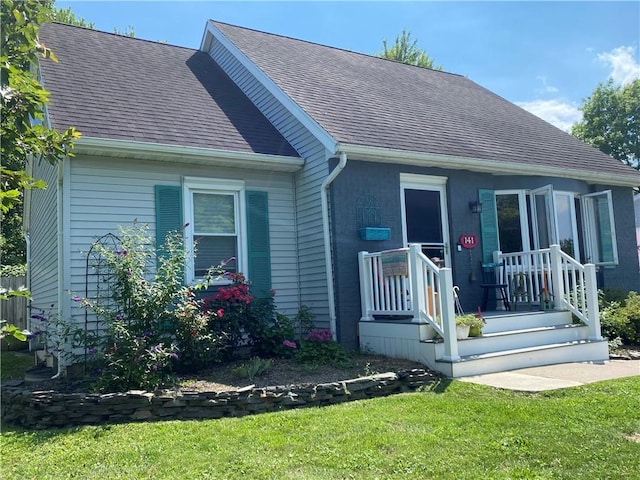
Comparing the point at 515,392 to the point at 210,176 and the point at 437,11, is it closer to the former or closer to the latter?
the point at 210,176

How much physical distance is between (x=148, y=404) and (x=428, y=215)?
569cm

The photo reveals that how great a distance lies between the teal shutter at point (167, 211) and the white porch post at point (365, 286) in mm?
2706

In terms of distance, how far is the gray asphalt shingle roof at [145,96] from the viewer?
25.7 ft

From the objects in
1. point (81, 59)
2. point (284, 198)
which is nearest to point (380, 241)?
point (284, 198)

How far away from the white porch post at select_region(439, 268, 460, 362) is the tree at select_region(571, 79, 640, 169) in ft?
102

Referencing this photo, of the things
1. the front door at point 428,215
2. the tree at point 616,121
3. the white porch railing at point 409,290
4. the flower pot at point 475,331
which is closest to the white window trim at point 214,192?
the white porch railing at point 409,290

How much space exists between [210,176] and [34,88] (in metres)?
4.64

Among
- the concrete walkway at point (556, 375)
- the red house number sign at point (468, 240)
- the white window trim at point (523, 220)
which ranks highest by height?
the white window trim at point (523, 220)

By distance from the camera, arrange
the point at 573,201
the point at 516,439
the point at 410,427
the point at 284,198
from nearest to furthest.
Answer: the point at 516,439 → the point at 410,427 → the point at 284,198 → the point at 573,201

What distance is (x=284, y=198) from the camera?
889cm

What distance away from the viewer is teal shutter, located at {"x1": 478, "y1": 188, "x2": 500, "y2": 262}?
9.44m

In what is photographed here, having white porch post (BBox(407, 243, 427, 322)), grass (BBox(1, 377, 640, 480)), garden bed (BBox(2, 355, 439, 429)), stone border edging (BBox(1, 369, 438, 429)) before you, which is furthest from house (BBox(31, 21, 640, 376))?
stone border edging (BBox(1, 369, 438, 429))

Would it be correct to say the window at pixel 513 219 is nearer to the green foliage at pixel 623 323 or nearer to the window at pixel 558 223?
the window at pixel 558 223

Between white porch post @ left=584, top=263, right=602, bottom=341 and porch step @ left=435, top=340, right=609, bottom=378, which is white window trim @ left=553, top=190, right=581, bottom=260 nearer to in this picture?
white porch post @ left=584, top=263, right=602, bottom=341
